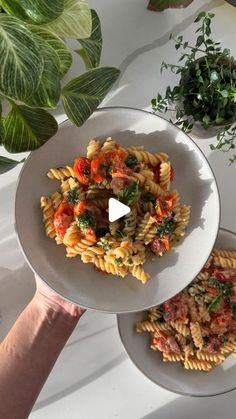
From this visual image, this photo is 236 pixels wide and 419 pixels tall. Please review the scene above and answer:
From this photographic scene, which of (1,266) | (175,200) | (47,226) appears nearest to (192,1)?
(175,200)

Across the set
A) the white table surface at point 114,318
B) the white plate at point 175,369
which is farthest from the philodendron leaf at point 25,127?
the white plate at point 175,369

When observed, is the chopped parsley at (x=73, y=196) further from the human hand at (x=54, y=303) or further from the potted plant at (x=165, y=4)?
the potted plant at (x=165, y=4)

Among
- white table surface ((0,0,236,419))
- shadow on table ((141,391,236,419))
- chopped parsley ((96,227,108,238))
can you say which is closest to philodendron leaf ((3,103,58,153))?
chopped parsley ((96,227,108,238))

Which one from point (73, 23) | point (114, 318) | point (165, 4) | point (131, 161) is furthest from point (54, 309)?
point (165, 4)

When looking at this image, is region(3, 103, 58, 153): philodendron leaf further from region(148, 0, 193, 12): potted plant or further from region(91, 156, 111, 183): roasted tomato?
region(148, 0, 193, 12): potted plant

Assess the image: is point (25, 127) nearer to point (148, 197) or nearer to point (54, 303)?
point (148, 197)

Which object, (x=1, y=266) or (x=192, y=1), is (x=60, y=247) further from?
(x=192, y=1)
